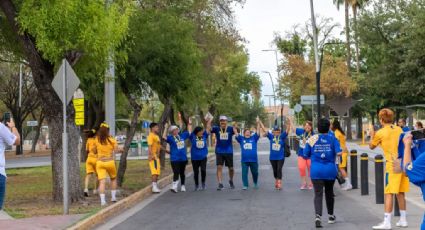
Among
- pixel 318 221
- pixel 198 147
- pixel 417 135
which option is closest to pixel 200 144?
pixel 198 147

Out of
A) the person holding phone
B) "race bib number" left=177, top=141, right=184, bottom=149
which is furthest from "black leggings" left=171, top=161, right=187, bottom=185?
the person holding phone

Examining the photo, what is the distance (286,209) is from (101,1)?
210 inches

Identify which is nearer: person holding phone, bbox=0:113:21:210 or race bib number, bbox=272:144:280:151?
person holding phone, bbox=0:113:21:210

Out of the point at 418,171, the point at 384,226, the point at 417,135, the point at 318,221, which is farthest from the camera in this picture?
the point at 318,221

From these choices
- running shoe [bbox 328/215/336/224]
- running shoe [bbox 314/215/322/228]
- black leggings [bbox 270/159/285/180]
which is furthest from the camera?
black leggings [bbox 270/159/285/180]

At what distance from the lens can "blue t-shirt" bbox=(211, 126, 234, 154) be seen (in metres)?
16.1

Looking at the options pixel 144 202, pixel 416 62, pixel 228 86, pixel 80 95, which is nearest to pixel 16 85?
pixel 228 86

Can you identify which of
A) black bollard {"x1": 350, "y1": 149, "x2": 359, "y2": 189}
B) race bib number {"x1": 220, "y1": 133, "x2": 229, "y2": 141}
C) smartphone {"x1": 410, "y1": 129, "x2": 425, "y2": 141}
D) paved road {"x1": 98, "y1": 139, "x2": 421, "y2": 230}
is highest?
smartphone {"x1": 410, "y1": 129, "x2": 425, "y2": 141}

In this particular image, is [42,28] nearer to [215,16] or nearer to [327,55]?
[215,16]

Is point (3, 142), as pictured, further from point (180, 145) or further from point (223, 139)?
point (223, 139)

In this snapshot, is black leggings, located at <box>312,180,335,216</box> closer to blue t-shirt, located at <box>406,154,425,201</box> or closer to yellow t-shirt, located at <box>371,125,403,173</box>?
yellow t-shirt, located at <box>371,125,403,173</box>

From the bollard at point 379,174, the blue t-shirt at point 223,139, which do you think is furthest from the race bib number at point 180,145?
the bollard at point 379,174

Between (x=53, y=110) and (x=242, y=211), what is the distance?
14.2ft

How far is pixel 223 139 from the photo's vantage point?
53.1 ft
